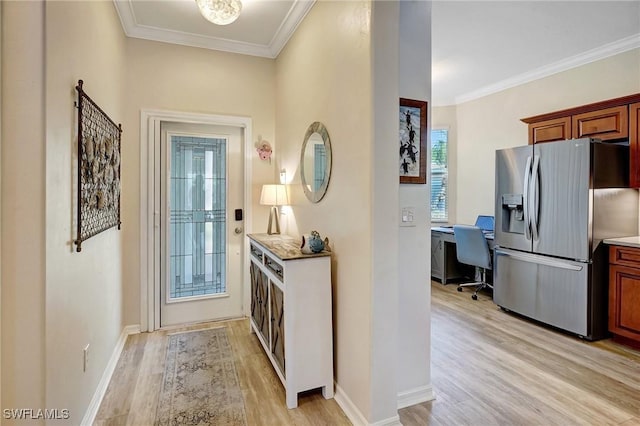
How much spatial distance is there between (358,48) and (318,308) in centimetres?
158

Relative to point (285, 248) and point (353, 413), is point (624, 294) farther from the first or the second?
point (285, 248)

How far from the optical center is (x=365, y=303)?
6.01ft

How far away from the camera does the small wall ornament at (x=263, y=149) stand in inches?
141

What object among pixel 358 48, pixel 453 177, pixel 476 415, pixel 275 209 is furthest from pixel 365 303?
pixel 453 177

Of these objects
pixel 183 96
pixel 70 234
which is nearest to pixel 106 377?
pixel 70 234

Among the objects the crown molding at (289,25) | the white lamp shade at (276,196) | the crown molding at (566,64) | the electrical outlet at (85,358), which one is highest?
the crown molding at (566,64)

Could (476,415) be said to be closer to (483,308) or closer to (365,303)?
(365,303)

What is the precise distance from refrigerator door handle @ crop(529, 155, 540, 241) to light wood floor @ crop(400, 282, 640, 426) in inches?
40.0

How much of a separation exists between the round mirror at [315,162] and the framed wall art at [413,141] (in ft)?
1.65

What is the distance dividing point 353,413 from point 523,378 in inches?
53.2

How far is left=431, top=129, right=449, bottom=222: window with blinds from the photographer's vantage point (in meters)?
5.55

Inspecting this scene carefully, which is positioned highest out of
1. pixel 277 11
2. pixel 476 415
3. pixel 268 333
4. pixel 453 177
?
pixel 277 11

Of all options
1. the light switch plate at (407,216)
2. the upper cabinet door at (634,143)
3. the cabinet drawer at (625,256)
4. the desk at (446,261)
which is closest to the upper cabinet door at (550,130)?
the upper cabinet door at (634,143)

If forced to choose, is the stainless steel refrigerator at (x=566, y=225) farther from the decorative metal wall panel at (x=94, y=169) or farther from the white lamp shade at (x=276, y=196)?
the decorative metal wall panel at (x=94, y=169)
